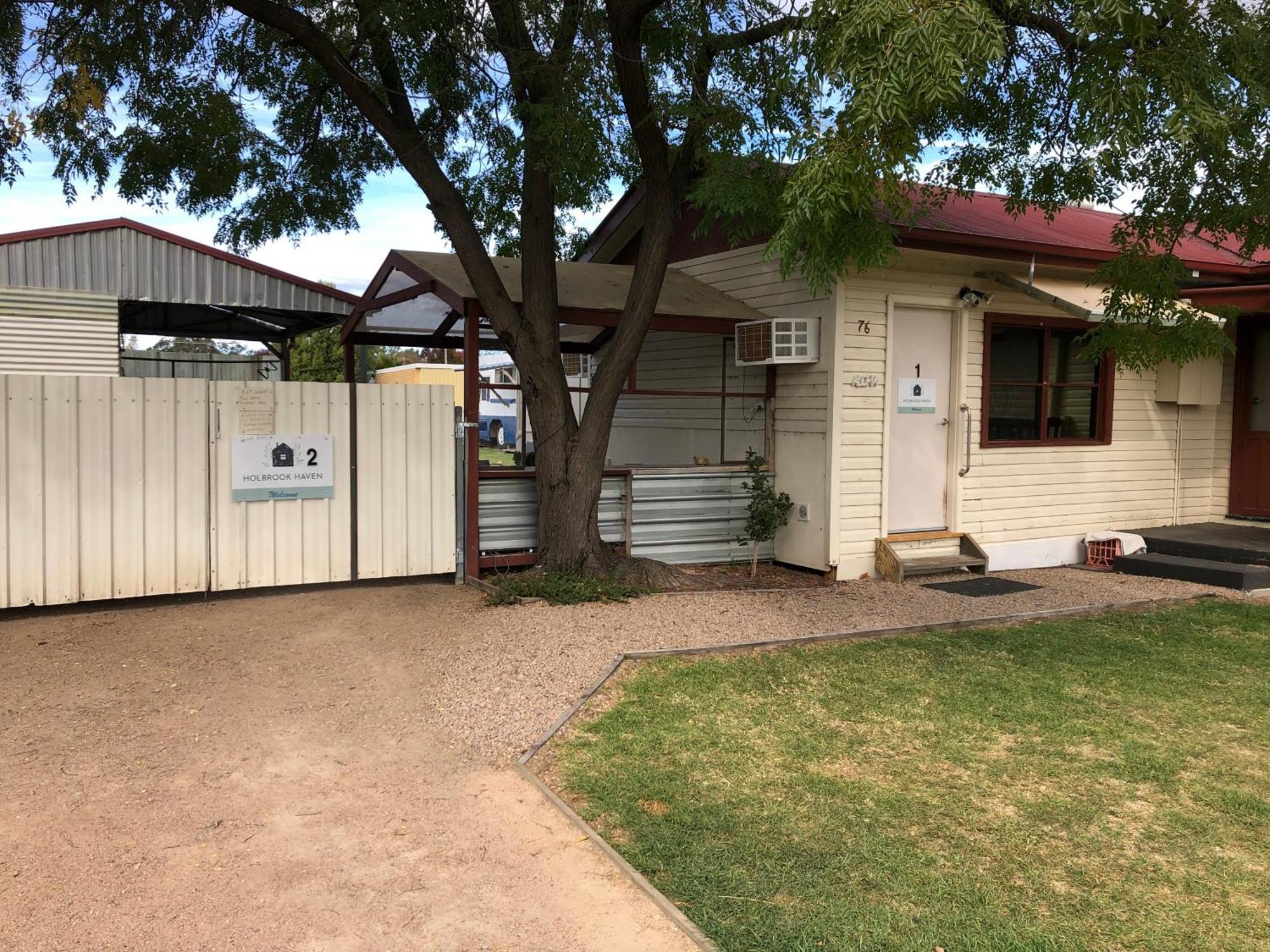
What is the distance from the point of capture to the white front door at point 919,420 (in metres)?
9.82

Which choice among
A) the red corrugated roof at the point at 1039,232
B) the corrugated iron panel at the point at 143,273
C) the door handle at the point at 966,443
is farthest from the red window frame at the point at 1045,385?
the corrugated iron panel at the point at 143,273

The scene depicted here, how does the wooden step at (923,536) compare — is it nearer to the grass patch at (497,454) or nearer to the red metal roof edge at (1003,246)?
the red metal roof edge at (1003,246)

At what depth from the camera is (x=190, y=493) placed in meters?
7.63

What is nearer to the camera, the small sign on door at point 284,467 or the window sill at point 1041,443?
the small sign on door at point 284,467

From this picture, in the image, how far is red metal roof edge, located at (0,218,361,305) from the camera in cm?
1310

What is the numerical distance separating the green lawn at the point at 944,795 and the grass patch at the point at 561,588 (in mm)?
1735

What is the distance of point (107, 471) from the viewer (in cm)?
734

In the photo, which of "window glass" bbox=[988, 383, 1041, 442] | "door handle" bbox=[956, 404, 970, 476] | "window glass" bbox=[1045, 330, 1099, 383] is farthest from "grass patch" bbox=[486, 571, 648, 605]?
"window glass" bbox=[1045, 330, 1099, 383]

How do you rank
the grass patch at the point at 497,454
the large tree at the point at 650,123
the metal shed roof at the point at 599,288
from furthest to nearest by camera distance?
the grass patch at the point at 497,454 < the metal shed roof at the point at 599,288 < the large tree at the point at 650,123

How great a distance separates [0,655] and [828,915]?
5.37 metres

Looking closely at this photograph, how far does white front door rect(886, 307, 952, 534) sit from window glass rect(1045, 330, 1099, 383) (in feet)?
5.03

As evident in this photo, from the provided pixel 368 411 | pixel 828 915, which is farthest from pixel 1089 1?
pixel 368 411

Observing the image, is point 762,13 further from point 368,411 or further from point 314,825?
point 314,825

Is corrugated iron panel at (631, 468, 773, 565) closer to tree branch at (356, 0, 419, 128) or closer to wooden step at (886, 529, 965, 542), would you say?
wooden step at (886, 529, 965, 542)
